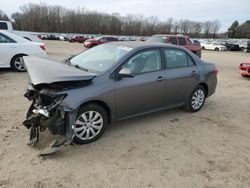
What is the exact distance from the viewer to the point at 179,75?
512 centimetres

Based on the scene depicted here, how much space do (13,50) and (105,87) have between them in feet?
19.9

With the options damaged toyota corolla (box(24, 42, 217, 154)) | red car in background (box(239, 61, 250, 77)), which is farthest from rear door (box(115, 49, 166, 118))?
red car in background (box(239, 61, 250, 77))

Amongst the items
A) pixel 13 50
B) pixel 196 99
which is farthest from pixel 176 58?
pixel 13 50

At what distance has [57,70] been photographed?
3791 millimetres

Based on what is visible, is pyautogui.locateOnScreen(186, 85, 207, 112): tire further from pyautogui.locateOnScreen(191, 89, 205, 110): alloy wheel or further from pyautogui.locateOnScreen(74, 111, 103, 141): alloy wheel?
pyautogui.locateOnScreen(74, 111, 103, 141): alloy wheel

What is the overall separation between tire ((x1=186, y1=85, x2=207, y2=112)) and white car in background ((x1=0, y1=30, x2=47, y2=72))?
616 centimetres

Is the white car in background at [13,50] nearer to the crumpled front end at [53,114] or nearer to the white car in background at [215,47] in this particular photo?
the crumpled front end at [53,114]

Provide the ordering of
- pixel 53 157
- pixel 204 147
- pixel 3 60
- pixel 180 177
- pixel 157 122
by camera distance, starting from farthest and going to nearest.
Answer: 1. pixel 3 60
2. pixel 157 122
3. pixel 204 147
4. pixel 53 157
5. pixel 180 177

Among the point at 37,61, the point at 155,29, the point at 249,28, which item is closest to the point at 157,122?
the point at 37,61

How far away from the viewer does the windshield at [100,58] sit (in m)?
4.34

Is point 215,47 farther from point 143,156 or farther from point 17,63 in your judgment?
point 143,156

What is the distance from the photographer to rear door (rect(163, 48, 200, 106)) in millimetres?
4980

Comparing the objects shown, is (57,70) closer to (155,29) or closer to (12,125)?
(12,125)

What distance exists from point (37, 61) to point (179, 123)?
3.03 metres
